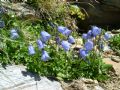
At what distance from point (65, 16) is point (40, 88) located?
1780 mm

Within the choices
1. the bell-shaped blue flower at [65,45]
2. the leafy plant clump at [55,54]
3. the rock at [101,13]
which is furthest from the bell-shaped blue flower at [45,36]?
the rock at [101,13]

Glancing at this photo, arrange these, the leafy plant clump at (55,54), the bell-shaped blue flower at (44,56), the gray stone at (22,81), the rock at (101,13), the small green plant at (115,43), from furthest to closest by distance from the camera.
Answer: the rock at (101,13)
the small green plant at (115,43)
the leafy plant clump at (55,54)
the bell-shaped blue flower at (44,56)
the gray stone at (22,81)

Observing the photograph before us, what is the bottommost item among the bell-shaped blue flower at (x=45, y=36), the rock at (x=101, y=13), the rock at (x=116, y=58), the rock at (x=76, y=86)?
the rock at (x=76, y=86)

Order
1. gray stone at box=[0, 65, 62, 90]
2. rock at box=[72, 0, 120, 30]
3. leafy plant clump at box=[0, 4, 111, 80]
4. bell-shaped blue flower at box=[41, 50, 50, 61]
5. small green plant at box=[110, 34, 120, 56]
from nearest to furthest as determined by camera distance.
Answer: gray stone at box=[0, 65, 62, 90], bell-shaped blue flower at box=[41, 50, 50, 61], leafy plant clump at box=[0, 4, 111, 80], small green plant at box=[110, 34, 120, 56], rock at box=[72, 0, 120, 30]

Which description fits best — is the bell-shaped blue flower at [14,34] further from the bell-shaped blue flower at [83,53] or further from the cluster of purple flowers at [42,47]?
the bell-shaped blue flower at [83,53]

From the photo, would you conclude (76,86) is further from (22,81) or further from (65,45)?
(22,81)

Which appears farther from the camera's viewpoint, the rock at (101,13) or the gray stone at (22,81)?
the rock at (101,13)

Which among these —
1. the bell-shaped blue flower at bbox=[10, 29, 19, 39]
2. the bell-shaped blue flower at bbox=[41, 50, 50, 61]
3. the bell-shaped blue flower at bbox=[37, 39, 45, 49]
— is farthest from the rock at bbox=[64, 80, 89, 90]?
the bell-shaped blue flower at bbox=[10, 29, 19, 39]

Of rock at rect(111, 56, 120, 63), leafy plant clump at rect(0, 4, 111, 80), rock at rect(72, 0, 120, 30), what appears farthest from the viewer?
rock at rect(72, 0, 120, 30)

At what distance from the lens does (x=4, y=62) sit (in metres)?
4.11

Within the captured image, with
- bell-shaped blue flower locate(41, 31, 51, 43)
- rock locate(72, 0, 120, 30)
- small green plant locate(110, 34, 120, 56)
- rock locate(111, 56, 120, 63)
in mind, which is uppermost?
bell-shaped blue flower locate(41, 31, 51, 43)

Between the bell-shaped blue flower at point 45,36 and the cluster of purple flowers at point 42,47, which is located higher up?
the bell-shaped blue flower at point 45,36

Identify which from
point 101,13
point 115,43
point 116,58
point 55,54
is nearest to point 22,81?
point 55,54

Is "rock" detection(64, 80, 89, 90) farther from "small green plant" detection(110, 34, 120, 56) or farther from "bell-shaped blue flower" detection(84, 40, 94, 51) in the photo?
"small green plant" detection(110, 34, 120, 56)
